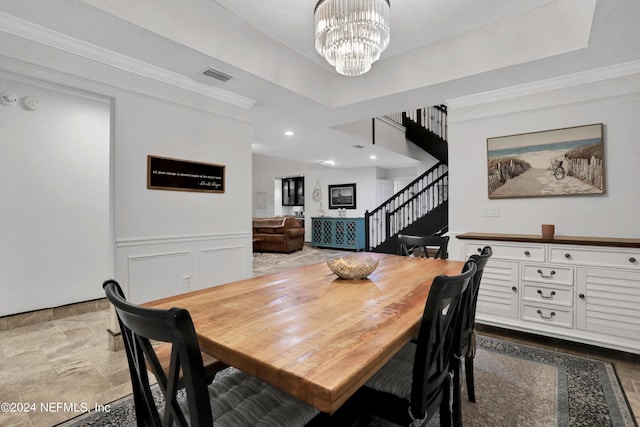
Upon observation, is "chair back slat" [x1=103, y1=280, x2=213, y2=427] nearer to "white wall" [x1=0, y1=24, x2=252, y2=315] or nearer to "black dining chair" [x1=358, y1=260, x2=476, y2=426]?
"black dining chair" [x1=358, y1=260, x2=476, y2=426]

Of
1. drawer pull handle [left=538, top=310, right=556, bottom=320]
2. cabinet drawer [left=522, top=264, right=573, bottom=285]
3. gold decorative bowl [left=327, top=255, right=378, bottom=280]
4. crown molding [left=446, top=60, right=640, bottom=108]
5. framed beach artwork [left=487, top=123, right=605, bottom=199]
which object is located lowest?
drawer pull handle [left=538, top=310, right=556, bottom=320]

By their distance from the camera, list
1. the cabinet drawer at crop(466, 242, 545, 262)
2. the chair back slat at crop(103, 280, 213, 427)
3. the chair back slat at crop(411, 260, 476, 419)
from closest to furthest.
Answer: the chair back slat at crop(103, 280, 213, 427) → the chair back slat at crop(411, 260, 476, 419) → the cabinet drawer at crop(466, 242, 545, 262)

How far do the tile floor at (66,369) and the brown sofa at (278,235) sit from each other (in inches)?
199

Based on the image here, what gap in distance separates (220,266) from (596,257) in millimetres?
3418

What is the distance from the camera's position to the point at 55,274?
350 centimetres

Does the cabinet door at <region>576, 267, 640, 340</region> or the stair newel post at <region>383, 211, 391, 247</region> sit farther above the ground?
the stair newel post at <region>383, 211, 391, 247</region>

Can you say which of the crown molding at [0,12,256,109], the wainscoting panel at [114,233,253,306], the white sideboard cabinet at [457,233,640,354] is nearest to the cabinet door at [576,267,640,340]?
the white sideboard cabinet at [457,233,640,354]

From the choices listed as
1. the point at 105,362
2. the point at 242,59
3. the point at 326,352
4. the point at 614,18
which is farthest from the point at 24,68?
the point at 614,18

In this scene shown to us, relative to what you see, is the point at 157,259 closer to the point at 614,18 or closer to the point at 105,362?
the point at 105,362

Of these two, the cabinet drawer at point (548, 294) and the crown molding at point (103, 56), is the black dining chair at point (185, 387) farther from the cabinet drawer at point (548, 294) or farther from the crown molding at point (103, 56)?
the cabinet drawer at point (548, 294)

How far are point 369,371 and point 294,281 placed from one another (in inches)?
35.1

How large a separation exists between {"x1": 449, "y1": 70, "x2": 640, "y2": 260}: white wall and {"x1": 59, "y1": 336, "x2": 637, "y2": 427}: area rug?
1254 mm

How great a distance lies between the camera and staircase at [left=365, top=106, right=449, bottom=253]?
19.5ft

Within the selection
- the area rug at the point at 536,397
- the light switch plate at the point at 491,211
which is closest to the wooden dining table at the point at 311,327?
the area rug at the point at 536,397
